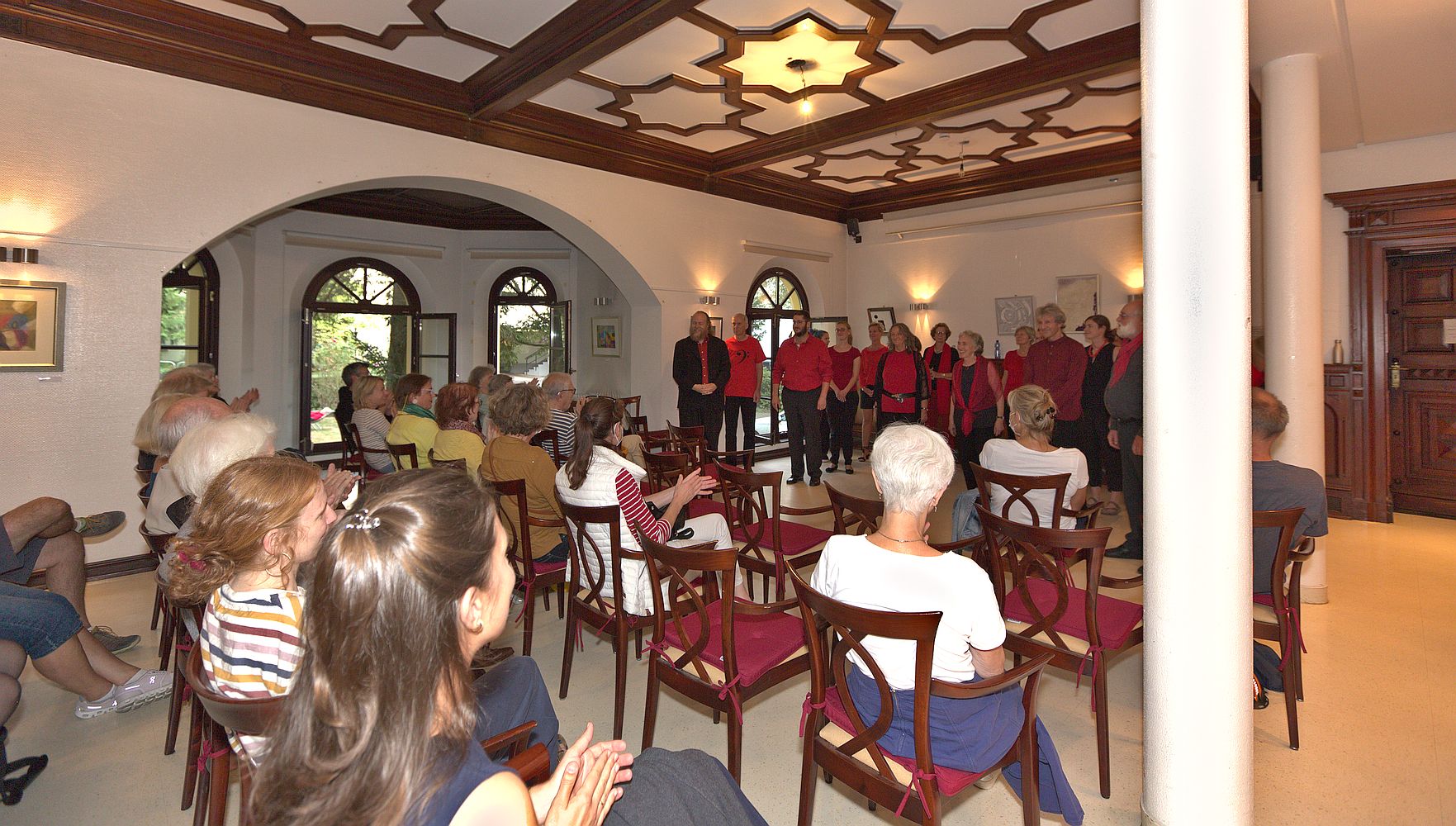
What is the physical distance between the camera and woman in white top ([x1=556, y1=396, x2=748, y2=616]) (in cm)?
278

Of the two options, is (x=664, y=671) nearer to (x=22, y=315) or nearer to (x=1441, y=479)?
(x=22, y=315)

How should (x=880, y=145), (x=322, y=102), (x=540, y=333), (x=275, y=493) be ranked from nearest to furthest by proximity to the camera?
(x=275, y=493) < (x=322, y=102) < (x=880, y=145) < (x=540, y=333)

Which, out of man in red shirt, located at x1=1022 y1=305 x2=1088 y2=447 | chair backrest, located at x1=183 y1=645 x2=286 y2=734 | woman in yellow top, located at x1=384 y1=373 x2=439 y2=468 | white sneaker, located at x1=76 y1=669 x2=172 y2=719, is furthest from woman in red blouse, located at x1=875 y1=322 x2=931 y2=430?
chair backrest, located at x1=183 y1=645 x2=286 y2=734

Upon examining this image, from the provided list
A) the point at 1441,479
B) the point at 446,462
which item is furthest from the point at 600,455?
the point at 1441,479

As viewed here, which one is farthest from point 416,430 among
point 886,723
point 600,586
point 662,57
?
point 886,723

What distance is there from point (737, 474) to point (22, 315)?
4.38 metres

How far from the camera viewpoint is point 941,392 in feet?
26.0

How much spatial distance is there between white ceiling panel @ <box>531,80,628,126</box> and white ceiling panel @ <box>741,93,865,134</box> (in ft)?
3.96

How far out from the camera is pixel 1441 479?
19.5ft

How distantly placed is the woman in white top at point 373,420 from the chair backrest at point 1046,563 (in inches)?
148

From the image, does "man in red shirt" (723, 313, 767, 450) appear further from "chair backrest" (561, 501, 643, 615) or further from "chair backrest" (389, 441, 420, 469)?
"chair backrest" (561, 501, 643, 615)

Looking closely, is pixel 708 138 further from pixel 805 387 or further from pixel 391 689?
pixel 391 689

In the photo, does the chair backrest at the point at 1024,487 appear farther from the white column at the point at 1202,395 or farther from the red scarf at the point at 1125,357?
the red scarf at the point at 1125,357

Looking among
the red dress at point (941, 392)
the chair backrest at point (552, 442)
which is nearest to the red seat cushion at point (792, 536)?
the chair backrest at point (552, 442)
